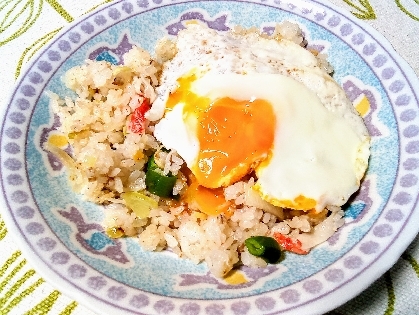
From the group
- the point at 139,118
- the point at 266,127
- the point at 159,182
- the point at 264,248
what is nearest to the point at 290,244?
the point at 264,248

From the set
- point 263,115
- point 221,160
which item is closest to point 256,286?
point 221,160

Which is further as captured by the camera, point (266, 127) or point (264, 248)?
point (266, 127)

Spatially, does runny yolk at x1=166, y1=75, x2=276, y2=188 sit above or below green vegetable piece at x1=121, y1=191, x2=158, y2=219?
above

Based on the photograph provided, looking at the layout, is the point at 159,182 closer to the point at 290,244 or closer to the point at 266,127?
the point at 266,127

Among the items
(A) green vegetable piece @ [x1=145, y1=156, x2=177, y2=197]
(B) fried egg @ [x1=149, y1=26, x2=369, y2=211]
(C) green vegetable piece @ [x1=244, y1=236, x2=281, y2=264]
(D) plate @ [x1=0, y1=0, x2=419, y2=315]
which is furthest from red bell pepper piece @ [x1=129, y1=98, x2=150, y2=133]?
(C) green vegetable piece @ [x1=244, y1=236, x2=281, y2=264]

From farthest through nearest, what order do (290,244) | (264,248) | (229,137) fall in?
(229,137)
(290,244)
(264,248)

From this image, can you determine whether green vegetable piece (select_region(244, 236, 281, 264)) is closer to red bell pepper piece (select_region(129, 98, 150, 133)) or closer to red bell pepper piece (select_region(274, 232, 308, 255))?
red bell pepper piece (select_region(274, 232, 308, 255))

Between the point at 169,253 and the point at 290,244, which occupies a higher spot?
the point at 290,244
